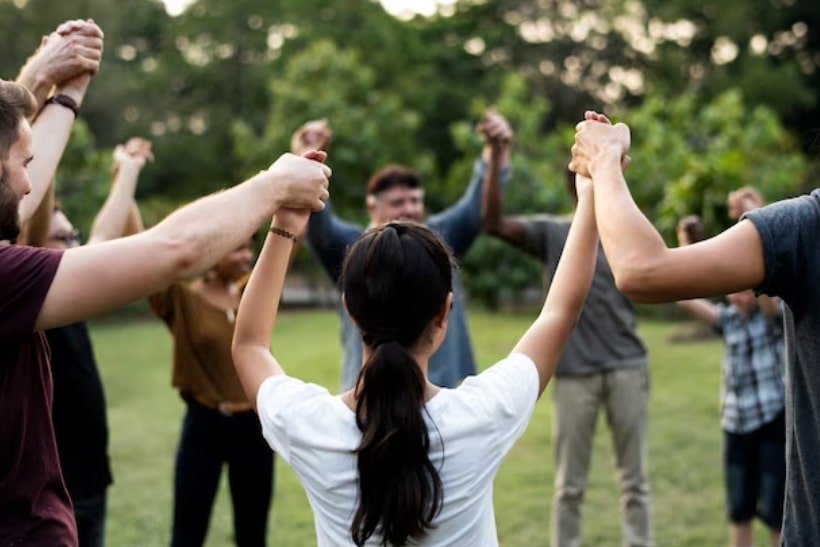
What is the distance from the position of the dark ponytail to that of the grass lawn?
4.32m

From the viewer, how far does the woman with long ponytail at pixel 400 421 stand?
2.06m

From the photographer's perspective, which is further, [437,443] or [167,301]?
[167,301]

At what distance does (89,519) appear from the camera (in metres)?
4.41

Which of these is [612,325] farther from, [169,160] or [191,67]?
[191,67]

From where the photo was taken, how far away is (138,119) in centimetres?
3481

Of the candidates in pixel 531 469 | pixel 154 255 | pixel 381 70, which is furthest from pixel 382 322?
pixel 381 70

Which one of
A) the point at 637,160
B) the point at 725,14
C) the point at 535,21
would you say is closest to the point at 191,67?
the point at 535,21

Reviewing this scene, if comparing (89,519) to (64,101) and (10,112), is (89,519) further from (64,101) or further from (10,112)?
(10,112)

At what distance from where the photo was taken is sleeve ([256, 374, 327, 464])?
2.13 m

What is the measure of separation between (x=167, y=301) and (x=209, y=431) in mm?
687

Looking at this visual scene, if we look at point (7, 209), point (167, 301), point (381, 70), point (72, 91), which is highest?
point (381, 70)

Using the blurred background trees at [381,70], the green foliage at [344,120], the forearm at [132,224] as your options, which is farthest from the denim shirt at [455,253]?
Result: the green foliage at [344,120]

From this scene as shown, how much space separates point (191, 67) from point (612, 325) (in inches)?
1375

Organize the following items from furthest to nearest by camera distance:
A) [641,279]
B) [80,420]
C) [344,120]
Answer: [344,120] < [80,420] < [641,279]
